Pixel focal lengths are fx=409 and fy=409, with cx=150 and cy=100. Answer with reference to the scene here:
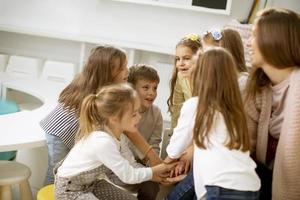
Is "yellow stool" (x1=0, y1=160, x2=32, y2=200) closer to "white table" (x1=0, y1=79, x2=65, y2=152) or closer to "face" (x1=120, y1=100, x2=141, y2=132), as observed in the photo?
"white table" (x1=0, y1=79, x2=65, y2=152)

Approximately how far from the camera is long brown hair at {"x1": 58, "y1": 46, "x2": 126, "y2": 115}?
1.74 metres

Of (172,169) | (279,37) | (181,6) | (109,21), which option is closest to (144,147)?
(172,169)

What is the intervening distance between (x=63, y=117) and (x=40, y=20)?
5.52 ft

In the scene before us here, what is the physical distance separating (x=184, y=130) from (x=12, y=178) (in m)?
0.88

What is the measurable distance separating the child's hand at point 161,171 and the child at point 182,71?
42cm

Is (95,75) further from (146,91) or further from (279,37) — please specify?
(279,37)

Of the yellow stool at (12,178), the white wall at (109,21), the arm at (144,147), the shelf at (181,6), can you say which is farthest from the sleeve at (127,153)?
the shelf at (181,6)

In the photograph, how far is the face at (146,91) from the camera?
1.87m

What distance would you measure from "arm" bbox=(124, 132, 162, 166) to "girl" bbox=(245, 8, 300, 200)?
407 millimetres

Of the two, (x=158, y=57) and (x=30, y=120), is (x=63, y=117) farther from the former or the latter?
(x=158, y=57)

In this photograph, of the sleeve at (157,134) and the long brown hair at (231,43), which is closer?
the long brown hair at (231,43)

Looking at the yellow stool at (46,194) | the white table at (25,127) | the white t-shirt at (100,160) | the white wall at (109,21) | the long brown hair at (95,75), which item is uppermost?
the white wall at (109,21)

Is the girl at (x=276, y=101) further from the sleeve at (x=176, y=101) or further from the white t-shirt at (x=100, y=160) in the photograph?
the sleeve at (x=176, y=101)

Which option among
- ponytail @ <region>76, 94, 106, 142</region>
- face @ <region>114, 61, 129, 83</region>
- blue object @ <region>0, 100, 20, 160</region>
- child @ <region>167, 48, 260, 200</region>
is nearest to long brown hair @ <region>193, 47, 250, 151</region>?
child @ <region>167, 48, 260, 200</region>
